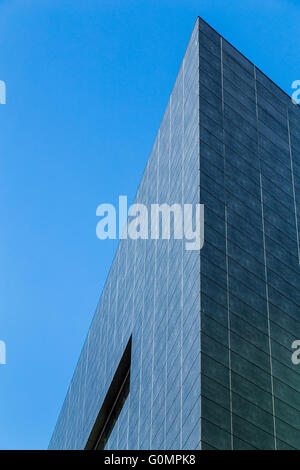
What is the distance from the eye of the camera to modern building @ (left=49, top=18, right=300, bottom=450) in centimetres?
3234

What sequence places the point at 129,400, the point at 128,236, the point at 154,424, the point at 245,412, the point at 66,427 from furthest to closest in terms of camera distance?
the point at 66,427, the point at 128,236, the point at 129,400, the point at 154,424, the point at 245,412

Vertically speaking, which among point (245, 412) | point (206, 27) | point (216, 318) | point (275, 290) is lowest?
point (245, 412)

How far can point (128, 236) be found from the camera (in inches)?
2087

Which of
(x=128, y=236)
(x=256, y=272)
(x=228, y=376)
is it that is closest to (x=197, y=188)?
(x=256, y=272)

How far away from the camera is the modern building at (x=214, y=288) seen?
106ft

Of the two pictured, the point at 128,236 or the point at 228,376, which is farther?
the point at 128,236

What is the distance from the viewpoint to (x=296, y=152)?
46.6m

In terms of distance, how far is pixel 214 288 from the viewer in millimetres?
34531

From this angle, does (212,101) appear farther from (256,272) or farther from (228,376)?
(228,376)

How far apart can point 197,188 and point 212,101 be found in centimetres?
691

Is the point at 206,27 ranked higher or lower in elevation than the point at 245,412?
higher

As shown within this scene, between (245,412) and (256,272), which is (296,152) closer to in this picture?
(256,272)

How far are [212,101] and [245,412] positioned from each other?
59.0 ft

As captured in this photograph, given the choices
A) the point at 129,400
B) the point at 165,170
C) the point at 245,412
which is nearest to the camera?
the point at 245,412
